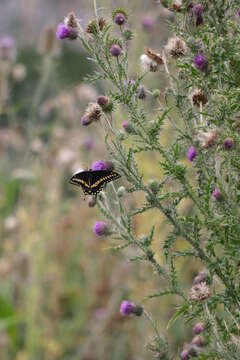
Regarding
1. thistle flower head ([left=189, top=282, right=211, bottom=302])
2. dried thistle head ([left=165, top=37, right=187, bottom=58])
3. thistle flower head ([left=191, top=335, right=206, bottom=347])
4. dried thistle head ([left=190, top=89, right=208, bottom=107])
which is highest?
dried thistle head ([left=165, top=37, right=187, bottom=58])

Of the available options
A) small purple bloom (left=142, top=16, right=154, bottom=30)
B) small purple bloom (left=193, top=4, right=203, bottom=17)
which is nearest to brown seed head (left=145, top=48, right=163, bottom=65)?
small purple bloom (left=193, top=4, right=203, bottom=17)

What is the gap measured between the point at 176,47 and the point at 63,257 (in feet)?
9.84

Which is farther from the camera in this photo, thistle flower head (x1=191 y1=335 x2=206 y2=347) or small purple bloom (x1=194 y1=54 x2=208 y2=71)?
thistle flower head (x1=191 y1=335 x2=206 y2=347)

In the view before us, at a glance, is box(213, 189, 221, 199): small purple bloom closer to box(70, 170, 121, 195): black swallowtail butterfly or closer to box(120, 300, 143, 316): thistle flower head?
box(70, 170, 121, 195): black swallowtail butterfly

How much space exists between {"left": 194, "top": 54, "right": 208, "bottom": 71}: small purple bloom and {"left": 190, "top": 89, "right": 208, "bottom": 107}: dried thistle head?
0.31 ft

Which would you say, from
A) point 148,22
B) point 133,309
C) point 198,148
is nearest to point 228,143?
point 198,148

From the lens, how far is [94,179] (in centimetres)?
105

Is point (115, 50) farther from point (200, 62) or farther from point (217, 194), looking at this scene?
point (217, 194)

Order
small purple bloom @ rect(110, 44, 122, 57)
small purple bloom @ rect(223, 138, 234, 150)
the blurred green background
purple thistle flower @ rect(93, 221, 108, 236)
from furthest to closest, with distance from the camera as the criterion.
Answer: the blurred green background
purple thistle flower @ rect(93, 221, 108, 236)
small purple bloom @ rect(110, 44, 122, 57)
small purple bloom @ rect(223, 138, 234, 150)

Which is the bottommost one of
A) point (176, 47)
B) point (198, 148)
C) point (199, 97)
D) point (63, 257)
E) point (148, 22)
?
point (198, 148)

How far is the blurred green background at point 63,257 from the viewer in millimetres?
2908

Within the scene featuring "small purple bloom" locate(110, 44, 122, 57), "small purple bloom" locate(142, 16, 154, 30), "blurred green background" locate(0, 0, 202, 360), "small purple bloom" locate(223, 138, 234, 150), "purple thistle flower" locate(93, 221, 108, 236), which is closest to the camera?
"small purple bloom" locate(223, 138, 234, 150)

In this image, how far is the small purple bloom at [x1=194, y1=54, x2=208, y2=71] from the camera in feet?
3.01

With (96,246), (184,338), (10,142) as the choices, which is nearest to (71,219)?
(96,246)
